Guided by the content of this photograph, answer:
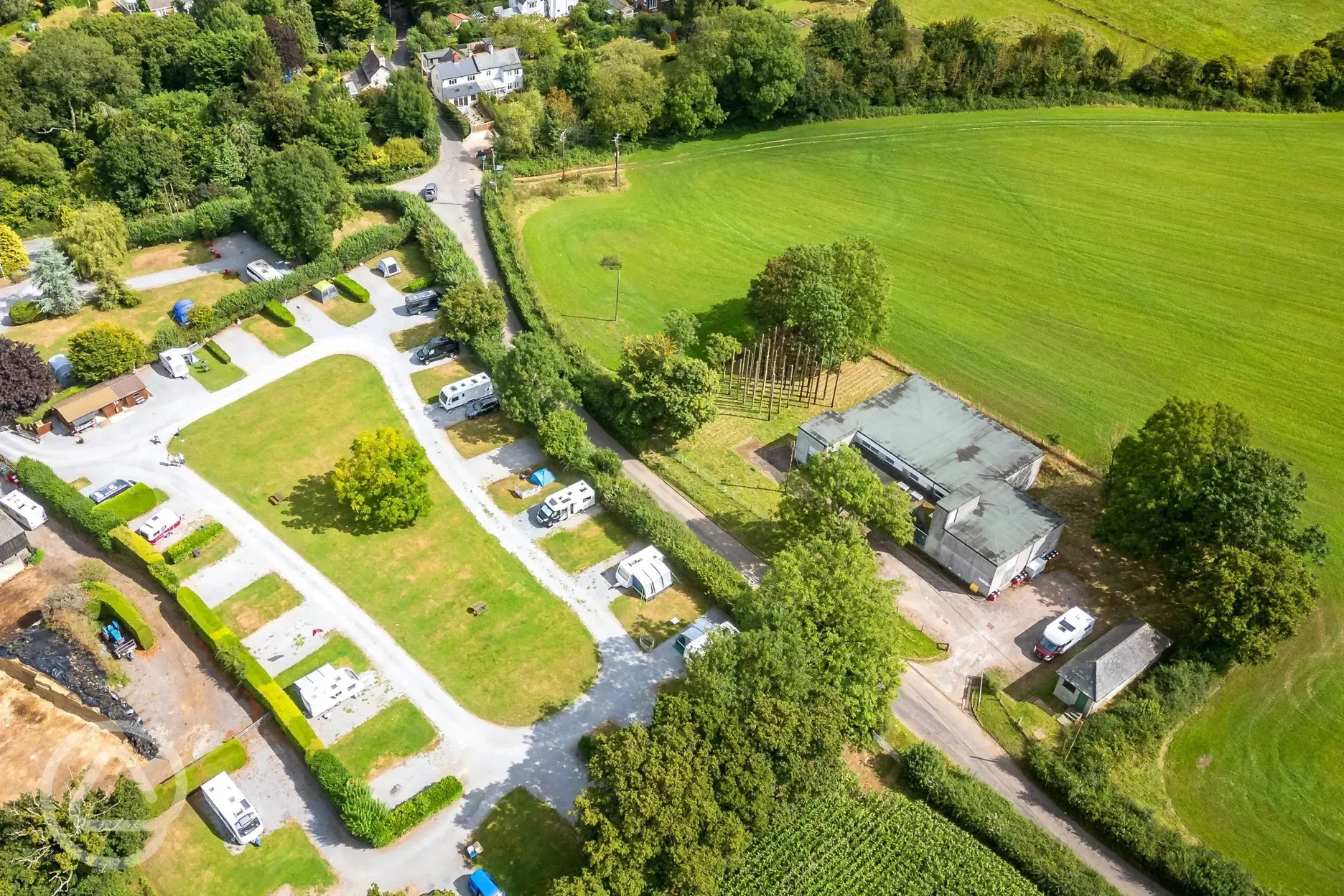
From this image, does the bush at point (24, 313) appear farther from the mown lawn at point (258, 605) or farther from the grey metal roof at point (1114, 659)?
the grey metal roof at point (1114, 659)

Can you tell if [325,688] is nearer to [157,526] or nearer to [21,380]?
[157,526]

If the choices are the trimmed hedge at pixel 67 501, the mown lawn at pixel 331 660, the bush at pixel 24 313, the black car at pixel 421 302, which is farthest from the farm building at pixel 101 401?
the mown lawn at pixel 331 660

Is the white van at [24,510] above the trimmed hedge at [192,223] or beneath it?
beneath

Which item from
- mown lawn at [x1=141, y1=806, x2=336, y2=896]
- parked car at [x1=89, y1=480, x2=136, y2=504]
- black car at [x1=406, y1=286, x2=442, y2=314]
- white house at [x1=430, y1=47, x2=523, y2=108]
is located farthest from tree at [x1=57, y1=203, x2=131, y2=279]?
mown lawn at [x1=141, y1=806, x2=336, y2=896]

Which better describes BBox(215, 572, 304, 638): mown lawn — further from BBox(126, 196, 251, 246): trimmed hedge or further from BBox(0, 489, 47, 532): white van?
BBox(126, 196, 251, 246): trimmed hedge

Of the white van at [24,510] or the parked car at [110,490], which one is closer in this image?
the white van at [24,510]

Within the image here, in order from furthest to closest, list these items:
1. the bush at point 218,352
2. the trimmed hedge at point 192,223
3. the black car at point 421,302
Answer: the trimmed hedge at point 192,223, the black car at point 421,302, the bush at point 218,352

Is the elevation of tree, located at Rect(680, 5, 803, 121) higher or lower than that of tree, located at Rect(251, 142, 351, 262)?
higher

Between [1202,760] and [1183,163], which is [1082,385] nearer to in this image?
[1202,760]
